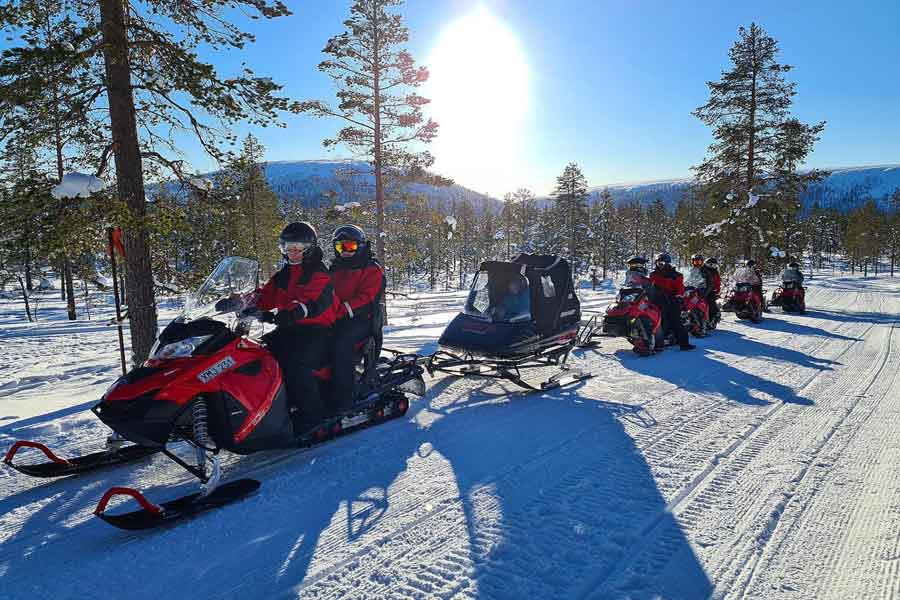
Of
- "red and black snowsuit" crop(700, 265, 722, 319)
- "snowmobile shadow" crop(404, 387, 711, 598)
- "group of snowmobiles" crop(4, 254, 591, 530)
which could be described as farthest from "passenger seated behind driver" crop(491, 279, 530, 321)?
"red and black snowsuit" crop(700, 265, 722, 319)

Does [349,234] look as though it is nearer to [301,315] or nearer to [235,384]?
[301,315]

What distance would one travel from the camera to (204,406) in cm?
380

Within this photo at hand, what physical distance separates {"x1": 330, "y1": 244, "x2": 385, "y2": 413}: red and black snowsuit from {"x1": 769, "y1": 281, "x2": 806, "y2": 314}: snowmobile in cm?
1623

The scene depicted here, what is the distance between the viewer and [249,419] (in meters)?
4.07

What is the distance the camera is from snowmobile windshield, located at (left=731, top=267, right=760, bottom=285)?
48.6 feet

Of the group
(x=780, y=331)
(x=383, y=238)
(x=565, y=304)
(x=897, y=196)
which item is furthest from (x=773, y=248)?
(x=897, y=196)

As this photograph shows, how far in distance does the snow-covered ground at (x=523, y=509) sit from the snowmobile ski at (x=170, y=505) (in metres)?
0.09

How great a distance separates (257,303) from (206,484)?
160cm

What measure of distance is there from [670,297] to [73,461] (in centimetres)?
989

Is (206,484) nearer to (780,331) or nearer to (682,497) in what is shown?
(682,497)

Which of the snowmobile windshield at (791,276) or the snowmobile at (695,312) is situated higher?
the snowmobile windshield at (791,276)

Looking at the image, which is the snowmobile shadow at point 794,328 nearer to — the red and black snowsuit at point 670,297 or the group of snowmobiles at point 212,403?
the red and black snowsuit at point 670,297

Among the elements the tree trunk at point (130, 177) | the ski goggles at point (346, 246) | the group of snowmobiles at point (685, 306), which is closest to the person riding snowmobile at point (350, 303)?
the ski goggles at point (346, 246)

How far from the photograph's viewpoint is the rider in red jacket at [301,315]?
4598mm
